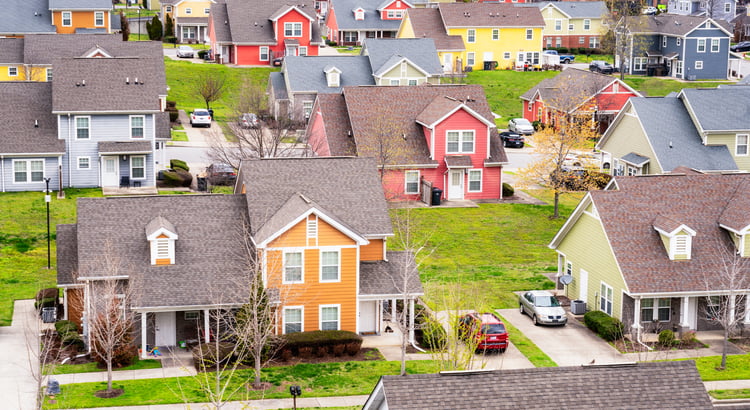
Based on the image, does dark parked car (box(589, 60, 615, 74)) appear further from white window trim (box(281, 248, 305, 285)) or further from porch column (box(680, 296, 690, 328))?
white window trim (box(281, 248, 305, 285))

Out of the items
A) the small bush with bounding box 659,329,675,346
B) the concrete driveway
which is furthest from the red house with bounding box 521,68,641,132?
the small bush with bounding box 659,329,675,346

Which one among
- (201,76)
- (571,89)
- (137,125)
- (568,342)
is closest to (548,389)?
(568,342)

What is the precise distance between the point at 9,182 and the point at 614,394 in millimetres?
52159

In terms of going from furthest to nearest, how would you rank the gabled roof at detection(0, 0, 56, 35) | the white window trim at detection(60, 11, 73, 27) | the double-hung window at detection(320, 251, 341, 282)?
the white window trim at detection(60, 11, 73, 27) → the gabled roof at detection(0, 0, 56, 35) → the double-hung window at detection(320, 251, 341, 282)

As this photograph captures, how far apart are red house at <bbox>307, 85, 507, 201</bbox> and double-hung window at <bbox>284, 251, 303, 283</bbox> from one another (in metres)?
26.9

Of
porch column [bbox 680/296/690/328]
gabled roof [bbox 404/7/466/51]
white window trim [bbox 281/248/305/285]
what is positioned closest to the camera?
white window trim [bbox 281/248/305/285]

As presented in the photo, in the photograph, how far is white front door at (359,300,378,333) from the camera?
49625mm

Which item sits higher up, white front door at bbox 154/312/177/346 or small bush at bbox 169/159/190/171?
small bush at bbox 169/159/190/171

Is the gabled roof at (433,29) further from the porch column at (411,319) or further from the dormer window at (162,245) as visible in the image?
the dormer window at (162,245)

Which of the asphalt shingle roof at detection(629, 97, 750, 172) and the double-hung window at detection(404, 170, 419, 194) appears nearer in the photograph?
the asphalt shingle roof at detection(629, 97, 750, 172)

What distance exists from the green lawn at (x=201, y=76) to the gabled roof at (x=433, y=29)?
15.8 meters

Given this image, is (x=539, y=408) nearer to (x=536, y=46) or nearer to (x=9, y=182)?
(x=9, y=182)

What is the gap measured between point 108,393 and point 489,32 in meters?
89.1

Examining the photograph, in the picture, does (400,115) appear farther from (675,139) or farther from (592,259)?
(592,259)
